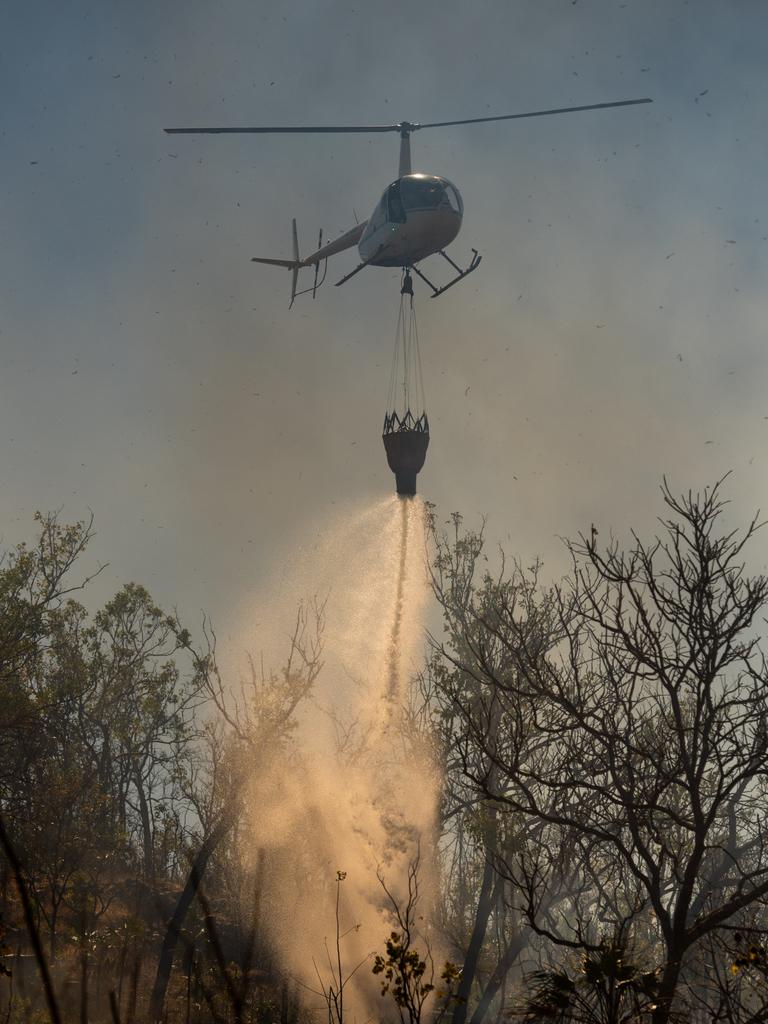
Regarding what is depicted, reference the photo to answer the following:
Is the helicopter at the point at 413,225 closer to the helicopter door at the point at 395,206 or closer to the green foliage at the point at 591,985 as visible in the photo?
the helicopter door at the point at 395,206

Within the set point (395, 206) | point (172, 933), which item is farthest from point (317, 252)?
point (172, 933)

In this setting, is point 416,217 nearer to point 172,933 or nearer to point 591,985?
point 172,933

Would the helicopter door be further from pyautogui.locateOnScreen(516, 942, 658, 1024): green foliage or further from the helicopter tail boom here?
pyautogui.locateOnScreen(516, 942, 658, 1024): green foliage

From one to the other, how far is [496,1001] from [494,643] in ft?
110

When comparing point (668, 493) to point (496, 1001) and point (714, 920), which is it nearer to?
point (714, 920)

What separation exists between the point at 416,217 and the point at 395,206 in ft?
3.10

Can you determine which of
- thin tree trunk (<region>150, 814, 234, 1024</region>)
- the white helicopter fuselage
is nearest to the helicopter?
the white helicopter fuselage

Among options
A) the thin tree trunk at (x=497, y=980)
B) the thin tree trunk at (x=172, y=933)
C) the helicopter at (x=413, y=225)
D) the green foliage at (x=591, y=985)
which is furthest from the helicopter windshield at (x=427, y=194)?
the green foliage at (x=591, y=985)

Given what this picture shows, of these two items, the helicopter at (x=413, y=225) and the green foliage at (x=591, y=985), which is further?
the helicopter at (x=413, y=225)

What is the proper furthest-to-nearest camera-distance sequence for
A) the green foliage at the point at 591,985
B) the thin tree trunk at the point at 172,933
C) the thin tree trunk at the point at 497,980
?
the thin tree trunk at the point at 497,980
the thin tree trunk at the point at 172,933
the green foliage at the point at 591,985

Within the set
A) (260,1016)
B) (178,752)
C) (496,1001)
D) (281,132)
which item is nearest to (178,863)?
(178,752)

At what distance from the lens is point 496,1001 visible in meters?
61.0

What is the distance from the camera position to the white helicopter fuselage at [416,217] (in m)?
37.6

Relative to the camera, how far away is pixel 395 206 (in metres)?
37.9
